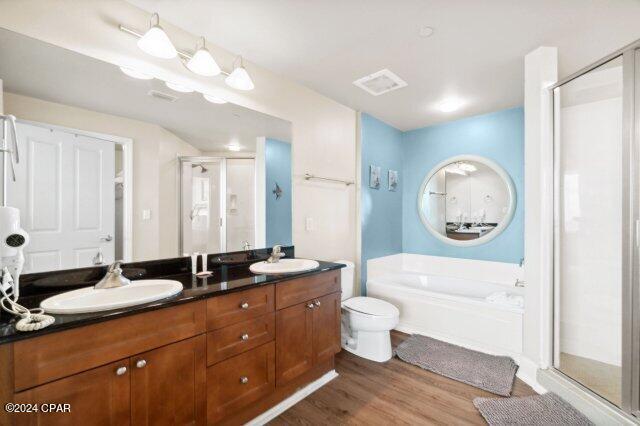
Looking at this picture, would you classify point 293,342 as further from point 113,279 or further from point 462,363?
point 462,363

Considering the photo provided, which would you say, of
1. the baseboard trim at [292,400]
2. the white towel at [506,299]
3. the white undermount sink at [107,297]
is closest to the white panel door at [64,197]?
the white undermount sink at [107,297]

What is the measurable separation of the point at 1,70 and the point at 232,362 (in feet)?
5.69

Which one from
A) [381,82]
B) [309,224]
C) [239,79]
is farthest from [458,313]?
[239,79]

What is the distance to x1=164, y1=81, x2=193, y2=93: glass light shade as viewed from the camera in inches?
69.8

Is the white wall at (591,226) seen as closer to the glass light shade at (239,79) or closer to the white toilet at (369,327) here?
the white toilet at (369,327)

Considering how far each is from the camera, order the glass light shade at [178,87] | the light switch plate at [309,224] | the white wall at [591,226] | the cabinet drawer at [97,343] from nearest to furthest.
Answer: the cabinet drawer at [97,343] → the glass light shade at [178,87] → the white wall at [591,226] → the light switch plate at [309,224]

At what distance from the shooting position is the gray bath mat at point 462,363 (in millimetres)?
2152

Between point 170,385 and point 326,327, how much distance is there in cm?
112

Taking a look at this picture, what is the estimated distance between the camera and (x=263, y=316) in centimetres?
171

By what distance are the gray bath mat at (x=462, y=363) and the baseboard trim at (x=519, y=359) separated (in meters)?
0.05

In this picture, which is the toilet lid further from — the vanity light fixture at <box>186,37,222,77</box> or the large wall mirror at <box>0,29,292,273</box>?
the vanity light fixture at <box>186,37,222,77</box>

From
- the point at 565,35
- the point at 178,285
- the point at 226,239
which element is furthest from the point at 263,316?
the point at 565,35

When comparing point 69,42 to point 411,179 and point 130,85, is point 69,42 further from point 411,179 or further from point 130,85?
point 411,179

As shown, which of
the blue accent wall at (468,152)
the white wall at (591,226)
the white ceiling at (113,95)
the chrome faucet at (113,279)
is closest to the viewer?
the white ceiling at (113,95)
